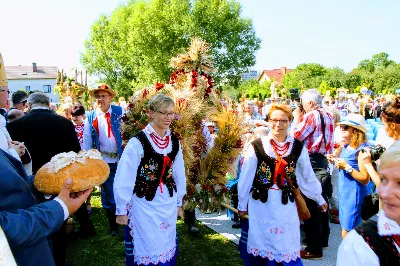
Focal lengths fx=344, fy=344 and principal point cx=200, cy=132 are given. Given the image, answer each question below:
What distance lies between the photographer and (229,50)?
91.4 ft

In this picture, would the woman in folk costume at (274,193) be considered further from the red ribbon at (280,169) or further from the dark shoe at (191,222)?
the dark shoe at (191,222)

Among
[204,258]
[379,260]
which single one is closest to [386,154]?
[379,260]

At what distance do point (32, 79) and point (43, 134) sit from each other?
7120 cm

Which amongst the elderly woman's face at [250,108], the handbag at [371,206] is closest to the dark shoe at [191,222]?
the handbag at [371,206]

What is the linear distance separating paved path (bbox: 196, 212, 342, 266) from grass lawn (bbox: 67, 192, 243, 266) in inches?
5.4

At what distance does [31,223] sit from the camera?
4.96ft

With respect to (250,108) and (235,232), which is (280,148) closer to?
(235,232)

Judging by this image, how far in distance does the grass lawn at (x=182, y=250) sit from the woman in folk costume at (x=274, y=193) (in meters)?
0.99

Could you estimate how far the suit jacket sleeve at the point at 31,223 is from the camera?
143 cm

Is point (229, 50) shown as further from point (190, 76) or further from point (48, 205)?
point (48, 205)

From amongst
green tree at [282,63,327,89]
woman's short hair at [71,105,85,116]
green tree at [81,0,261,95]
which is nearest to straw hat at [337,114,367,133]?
woman's short hair at [71,105,85,116]

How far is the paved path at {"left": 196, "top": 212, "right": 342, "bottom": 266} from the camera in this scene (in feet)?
13.3

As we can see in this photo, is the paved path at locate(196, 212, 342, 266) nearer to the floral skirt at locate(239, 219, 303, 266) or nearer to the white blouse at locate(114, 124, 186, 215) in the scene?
the floral skirt at locate(239, 219, 303, 266)

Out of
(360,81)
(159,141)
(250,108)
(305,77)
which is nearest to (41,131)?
(159,141)
